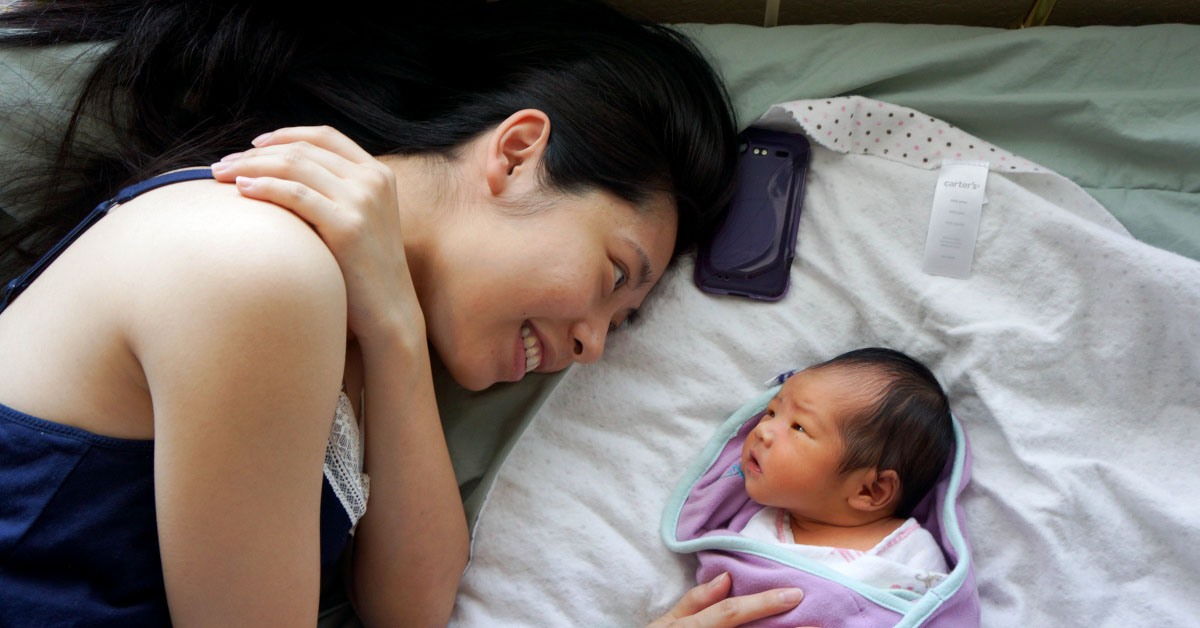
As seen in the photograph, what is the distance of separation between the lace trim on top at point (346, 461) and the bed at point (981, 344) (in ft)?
0.94

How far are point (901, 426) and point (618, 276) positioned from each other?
0.46m

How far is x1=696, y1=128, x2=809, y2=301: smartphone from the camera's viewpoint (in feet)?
4.55

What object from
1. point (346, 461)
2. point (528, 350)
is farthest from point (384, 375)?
point (528, 350)

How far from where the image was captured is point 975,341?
4.25 ft

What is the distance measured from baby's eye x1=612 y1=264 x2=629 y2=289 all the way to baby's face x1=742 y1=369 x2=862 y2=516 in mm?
318

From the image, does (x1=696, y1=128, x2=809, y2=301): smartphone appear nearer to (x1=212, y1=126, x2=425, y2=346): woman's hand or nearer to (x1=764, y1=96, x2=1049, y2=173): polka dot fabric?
(x1=764, y1=96, x2=1049, y2=173): polka dot fabric

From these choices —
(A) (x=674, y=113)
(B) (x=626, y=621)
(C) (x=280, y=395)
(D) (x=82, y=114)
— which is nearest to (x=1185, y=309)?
(A) (x=674, y=113)

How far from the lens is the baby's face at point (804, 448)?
3.99 ft

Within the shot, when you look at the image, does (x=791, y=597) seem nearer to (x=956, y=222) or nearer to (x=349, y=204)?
(x=956, y=222)

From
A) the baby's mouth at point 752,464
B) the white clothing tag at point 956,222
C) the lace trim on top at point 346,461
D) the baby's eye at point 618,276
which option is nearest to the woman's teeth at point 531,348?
the baby's eye at point 618,276

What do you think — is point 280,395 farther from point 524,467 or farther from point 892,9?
point 892,9

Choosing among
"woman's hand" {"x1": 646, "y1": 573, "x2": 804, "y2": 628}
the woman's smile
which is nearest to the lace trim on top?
the woman's smile

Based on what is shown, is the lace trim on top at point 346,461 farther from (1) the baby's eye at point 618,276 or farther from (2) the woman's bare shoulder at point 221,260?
(1) the baby's eye at point 618,276

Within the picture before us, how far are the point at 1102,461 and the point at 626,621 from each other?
728 mm
